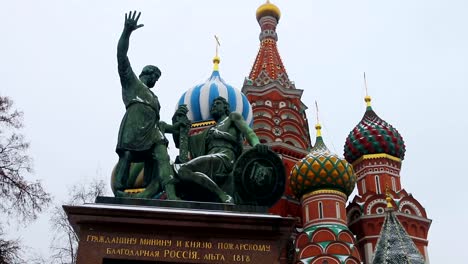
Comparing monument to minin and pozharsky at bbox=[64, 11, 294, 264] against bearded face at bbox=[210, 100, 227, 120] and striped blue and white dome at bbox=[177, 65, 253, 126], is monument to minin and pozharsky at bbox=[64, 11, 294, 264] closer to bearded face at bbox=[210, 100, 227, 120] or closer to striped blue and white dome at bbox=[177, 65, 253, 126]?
bearded face at bbox=[210, 100, 227, 120]

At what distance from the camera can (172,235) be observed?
6766mm

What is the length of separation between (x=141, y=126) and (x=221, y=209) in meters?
1.69

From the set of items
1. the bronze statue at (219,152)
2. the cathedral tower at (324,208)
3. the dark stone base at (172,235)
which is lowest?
the dark stone base at (172,235)

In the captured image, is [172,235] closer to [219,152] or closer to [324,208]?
[219,152]

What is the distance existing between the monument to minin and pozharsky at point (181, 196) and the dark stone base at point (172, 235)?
11 millimetres

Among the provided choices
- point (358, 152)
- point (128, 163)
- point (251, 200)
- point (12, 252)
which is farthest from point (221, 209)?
point (358, 152)

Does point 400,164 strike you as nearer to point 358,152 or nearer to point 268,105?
point 358,152

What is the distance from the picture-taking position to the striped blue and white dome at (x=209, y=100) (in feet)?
88.3

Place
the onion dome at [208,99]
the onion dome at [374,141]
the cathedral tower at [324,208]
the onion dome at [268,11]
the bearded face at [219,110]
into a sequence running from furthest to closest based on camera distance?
1. the onion dome at [268,11]
2. the onion dome at [374,141]
3. the onion dome at [208,99]
4. the cathedral tower at [324,208]
5. the bearded face at [219,110]

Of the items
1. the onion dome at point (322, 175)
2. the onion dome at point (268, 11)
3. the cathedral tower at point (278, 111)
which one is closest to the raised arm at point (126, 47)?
the onion dome at point (322, 175)

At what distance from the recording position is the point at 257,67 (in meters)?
32.8

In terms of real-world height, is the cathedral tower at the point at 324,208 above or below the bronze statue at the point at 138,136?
above

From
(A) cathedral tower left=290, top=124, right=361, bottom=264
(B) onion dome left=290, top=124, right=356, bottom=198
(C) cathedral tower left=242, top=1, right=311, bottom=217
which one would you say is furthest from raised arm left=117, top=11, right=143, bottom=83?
(C) cathedral tower left=242, top=1, right=311, bottom=217

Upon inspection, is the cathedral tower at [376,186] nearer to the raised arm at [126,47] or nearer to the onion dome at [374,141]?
the onion dome at [374,141]
